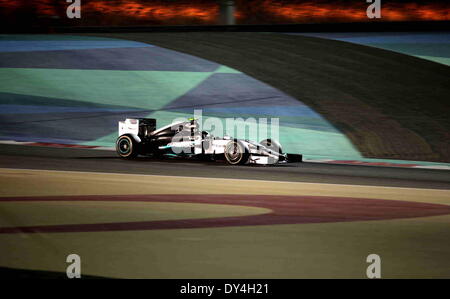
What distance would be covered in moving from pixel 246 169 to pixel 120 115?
7.60 metres

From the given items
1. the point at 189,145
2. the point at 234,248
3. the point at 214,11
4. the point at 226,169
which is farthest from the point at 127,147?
the point at 214,11

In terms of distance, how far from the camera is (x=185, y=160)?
57.1 feet

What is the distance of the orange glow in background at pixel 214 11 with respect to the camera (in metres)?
32.1

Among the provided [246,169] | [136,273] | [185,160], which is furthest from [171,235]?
[185,160]

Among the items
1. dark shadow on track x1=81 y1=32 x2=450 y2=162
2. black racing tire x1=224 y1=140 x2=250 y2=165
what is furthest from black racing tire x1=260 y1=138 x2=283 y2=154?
dark shadow on track x1=81 y1=32 x2=450 y2=162

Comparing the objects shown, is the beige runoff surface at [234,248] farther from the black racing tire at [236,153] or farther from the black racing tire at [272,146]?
the black racing tire at [272,146]

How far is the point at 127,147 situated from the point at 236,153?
8.61 feet

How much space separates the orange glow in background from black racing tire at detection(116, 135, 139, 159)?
58.5 ft

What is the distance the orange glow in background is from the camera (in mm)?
32125
